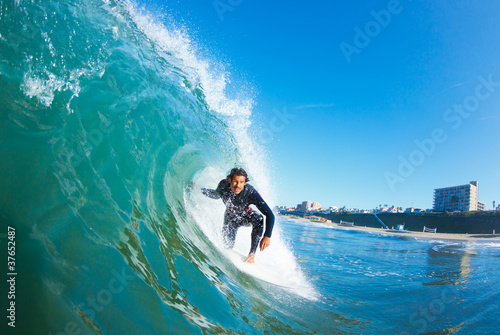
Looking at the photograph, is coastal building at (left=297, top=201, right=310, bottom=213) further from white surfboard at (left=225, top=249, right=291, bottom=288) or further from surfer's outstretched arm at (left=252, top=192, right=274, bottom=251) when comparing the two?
surfer's outstretched arm at (left=252, top=192, right=274, bottom=251)

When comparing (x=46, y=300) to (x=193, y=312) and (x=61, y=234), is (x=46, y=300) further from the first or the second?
(x=193, y=312)

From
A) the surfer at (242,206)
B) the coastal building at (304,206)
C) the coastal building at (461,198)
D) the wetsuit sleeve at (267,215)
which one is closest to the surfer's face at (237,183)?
the surfer at (242,206)

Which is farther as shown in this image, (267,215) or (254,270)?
(254,270)

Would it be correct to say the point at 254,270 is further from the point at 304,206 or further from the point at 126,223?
the point at 304,206

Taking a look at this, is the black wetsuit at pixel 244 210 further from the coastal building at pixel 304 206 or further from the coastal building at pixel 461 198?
the coastal building at pixel 304 206

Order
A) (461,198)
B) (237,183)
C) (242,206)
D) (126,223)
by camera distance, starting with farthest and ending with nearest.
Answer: (461,198) < (242,206) < (237,183) < (126,223)

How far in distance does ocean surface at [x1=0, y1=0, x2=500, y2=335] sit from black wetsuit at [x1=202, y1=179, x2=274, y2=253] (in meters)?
0.60

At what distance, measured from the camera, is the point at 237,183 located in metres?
4.11

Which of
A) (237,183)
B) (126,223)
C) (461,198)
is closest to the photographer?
(126,223)

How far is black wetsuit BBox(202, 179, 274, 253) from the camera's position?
4.28 meters

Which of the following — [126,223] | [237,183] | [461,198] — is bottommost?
[126,223]

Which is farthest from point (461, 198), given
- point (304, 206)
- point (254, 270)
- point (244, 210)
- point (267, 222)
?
point (244, 210)

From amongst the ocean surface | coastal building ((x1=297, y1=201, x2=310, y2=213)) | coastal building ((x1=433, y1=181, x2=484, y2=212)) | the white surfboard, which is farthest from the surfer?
coastal building ((x1=297, y1=201, x2=310, y2=213))

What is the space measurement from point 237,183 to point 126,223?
1.76 meters
